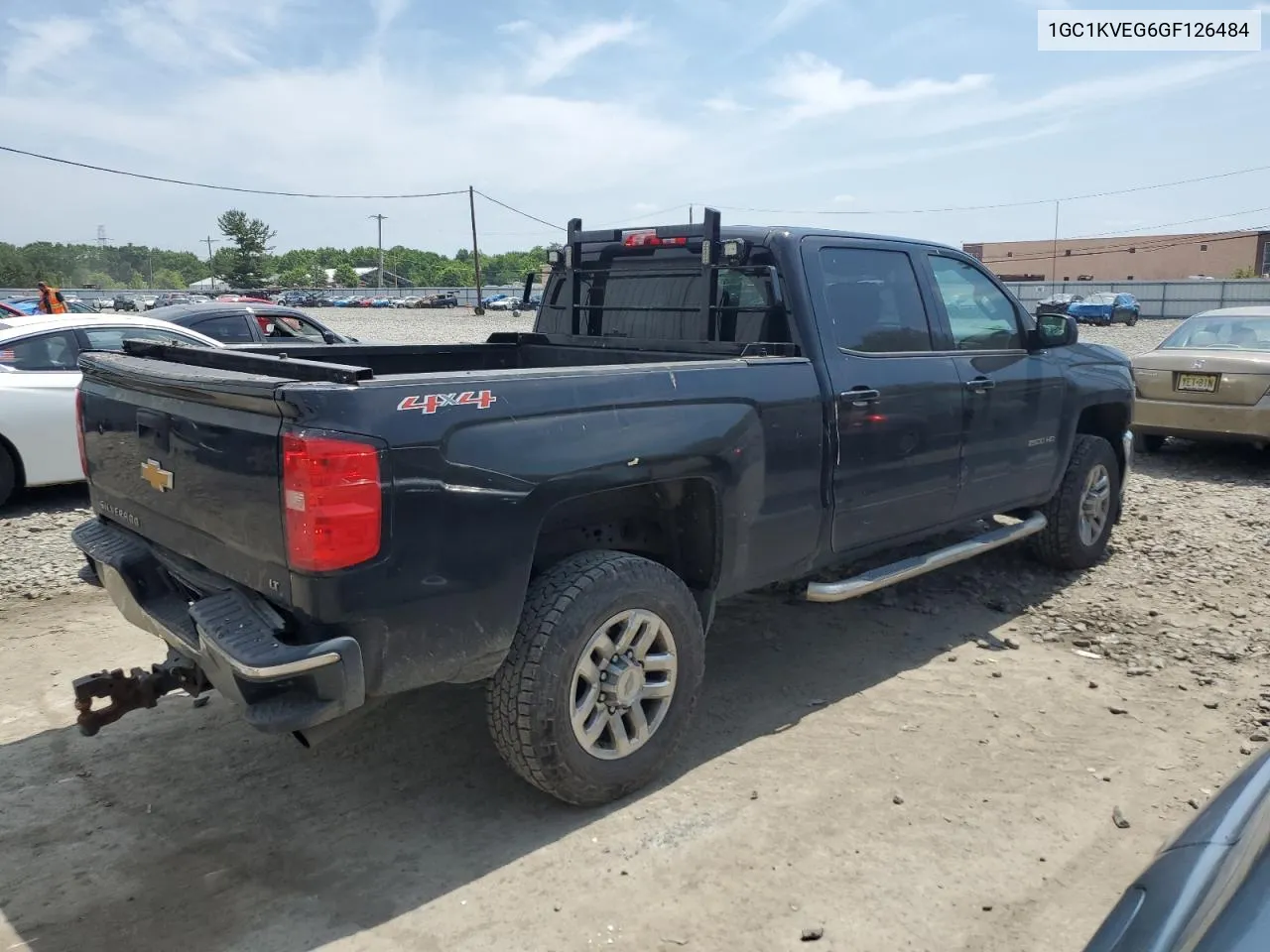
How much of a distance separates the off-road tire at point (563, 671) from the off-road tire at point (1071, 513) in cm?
326

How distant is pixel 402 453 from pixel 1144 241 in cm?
8669

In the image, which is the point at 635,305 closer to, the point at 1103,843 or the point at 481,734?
the point at 481,734

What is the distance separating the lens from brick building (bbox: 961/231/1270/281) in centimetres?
6975

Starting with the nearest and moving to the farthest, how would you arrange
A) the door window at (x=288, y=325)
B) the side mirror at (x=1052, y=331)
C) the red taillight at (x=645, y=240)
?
the red taillight at (x=645, y=240) → the side mirror at (x=1052, y=331) → the door window at (x=288, y=325)

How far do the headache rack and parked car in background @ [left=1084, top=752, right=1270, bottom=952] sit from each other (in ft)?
7.97

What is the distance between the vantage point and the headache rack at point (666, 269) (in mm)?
4332

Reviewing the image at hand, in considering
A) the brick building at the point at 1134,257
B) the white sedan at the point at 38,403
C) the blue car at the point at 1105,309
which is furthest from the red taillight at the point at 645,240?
the brick building at the point at 1134,257

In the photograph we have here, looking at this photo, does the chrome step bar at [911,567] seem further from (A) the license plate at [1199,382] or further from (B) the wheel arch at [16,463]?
(B) the wheel arch at [16,463]

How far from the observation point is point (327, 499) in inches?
107

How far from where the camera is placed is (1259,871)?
185cm

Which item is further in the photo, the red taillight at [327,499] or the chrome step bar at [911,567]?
the chrome step bar at [911,567]

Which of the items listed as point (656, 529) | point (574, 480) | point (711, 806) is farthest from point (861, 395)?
point (711, 806)

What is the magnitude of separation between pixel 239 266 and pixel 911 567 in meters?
98.2

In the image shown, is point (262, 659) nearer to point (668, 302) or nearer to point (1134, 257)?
point (668, 302)
